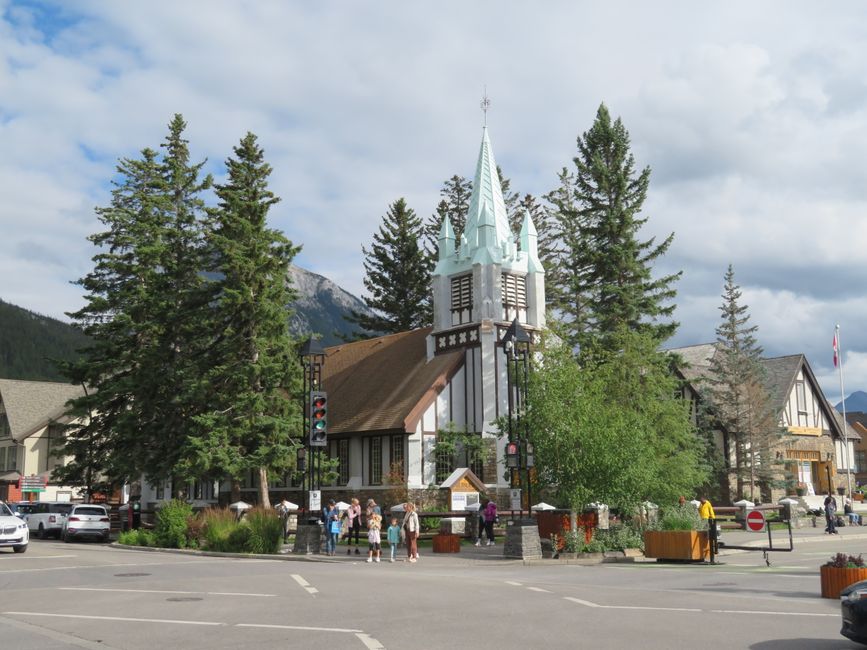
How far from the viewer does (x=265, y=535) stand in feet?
91.1

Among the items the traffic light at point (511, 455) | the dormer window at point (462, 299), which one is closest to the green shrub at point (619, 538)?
the traffic light at point (511, 455)

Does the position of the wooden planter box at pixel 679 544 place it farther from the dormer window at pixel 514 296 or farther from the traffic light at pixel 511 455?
the dormer window at pixel 514 296

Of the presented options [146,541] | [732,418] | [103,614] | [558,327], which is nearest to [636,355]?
[558,327]

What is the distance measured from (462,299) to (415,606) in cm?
3167

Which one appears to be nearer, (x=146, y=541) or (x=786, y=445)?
(x=146, y=541)

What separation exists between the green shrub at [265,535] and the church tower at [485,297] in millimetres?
15352

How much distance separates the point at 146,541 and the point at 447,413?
50.7 ft

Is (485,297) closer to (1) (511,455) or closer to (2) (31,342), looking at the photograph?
(1) (511,455)

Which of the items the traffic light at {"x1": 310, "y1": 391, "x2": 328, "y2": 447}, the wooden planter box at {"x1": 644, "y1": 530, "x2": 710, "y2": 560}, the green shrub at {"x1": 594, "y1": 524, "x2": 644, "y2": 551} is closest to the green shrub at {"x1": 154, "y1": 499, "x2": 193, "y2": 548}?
the traffic light at {"x1": 310, "y1": 391, "x2": 328, "y2": 447}

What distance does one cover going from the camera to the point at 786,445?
179 feet

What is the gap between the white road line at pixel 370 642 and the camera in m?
9.87

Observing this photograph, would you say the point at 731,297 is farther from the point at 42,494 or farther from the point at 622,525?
the point at 42,494

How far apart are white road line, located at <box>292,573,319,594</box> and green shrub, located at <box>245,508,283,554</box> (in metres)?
7.95

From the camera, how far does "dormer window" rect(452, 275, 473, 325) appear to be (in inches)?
1750
